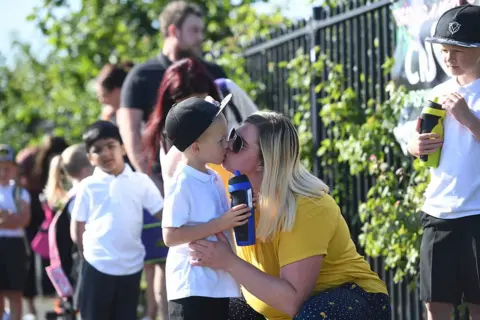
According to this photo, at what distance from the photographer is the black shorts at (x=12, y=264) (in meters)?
7.15

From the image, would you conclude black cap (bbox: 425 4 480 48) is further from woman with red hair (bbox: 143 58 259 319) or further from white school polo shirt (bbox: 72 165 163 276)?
white school polo shirt (bbox: 72 165 163 276)

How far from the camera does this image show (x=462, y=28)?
401 cm

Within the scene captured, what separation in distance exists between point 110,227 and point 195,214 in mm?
1392

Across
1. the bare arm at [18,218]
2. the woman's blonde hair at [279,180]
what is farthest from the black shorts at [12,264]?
the woman's blonde hair at [279,180]

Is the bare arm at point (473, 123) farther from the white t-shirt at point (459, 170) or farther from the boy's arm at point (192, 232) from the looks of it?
the boy's arm at point (192, 232)

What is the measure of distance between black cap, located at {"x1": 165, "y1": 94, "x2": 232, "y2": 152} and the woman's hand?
44 cm

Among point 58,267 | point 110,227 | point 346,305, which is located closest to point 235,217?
point 346,305

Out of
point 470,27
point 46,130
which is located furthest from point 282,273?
point 46,130

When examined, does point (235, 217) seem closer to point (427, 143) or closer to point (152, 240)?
point (427, 143)

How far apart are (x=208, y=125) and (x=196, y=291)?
0.71 meters

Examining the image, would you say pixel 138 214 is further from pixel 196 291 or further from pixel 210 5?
pixel 210 5

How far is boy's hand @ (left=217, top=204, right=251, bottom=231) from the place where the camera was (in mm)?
3584

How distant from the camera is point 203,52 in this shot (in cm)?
916

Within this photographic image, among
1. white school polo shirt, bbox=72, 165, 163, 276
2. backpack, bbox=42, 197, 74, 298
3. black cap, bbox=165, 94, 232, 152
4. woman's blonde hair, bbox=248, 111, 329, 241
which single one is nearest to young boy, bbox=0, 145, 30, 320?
backpack, bbox=42, 197, 74, 298
